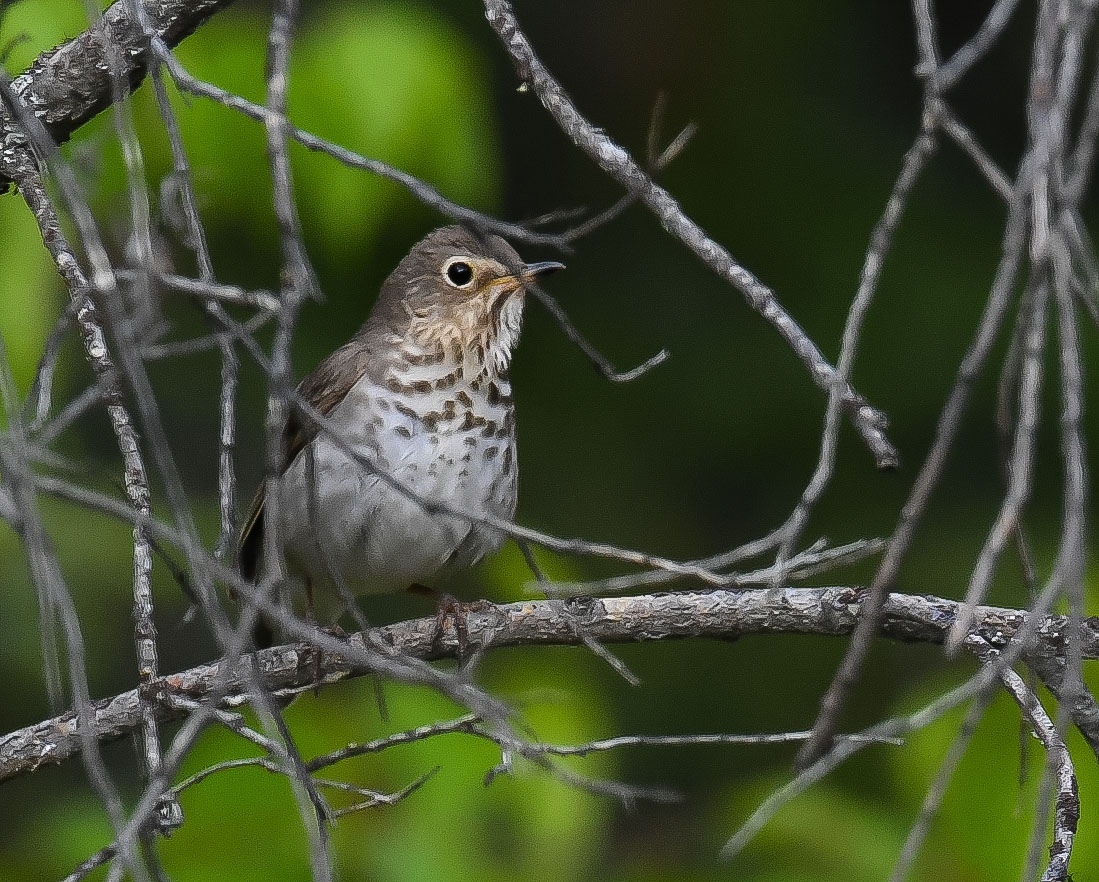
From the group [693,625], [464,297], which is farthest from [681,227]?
[464,297]

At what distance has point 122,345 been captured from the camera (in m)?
1.65

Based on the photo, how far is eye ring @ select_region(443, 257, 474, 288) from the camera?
14.2ft

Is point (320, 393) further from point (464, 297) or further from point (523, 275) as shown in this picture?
point (523, 275)

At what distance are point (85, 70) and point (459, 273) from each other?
1.66 metres

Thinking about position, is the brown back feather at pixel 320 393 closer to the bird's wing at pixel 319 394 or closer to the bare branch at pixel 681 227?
the bird's wing at pixel 319 394

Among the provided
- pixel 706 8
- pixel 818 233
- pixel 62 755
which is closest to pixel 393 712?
pixel 62 755

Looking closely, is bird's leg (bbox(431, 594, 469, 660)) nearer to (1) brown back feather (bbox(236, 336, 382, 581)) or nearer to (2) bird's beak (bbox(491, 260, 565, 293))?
(1) brown back feather (bbox(236, 336, 382, 581))

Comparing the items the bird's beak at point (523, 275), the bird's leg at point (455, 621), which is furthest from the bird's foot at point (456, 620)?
the bird's beak at point (523, 275)

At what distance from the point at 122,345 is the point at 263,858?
2.02 meters

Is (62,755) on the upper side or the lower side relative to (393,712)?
upper

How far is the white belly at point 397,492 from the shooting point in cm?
395

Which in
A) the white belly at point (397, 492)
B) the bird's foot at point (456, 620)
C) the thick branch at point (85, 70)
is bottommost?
the bird's foot at point (456, 620)

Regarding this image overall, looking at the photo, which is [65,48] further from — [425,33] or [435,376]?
[435,376]

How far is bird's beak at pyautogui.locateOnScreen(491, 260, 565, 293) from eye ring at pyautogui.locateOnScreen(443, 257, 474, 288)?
0.25 ft
